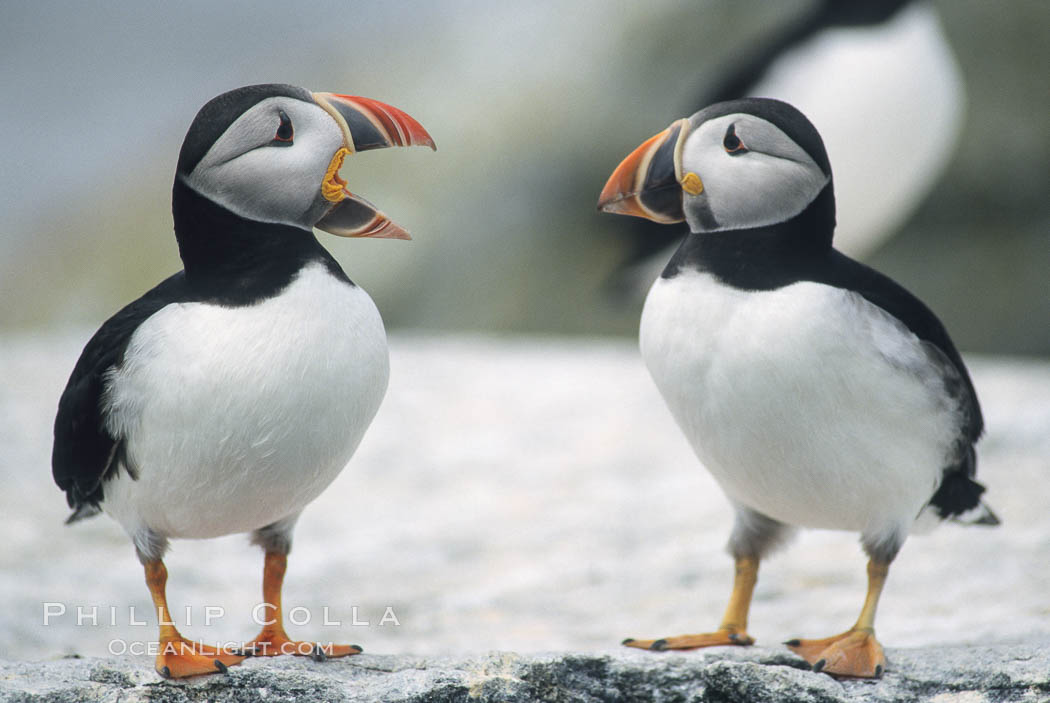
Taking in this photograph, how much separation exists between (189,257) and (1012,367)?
4371 millimetres

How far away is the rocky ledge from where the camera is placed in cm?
228

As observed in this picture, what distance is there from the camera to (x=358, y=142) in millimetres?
2373

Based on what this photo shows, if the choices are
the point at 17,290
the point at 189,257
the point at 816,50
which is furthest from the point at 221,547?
the point at 17,290

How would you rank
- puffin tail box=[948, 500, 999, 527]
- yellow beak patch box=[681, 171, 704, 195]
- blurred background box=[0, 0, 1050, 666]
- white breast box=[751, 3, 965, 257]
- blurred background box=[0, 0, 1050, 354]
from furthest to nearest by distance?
blurred background box=[0, 0, 1050, 354]
white breast box=[751, 3, 965, 257]
blurred background box=[0, 0, 1050, 666]
puffin tail box=[948, 500, 999, 527]
yellow beak patch box=[681, 171, 704, 195]

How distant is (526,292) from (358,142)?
6.02 m

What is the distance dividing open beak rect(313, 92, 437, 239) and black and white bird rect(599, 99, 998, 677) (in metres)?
0.48

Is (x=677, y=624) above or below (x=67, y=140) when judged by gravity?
below

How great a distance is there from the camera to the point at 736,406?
2496mm

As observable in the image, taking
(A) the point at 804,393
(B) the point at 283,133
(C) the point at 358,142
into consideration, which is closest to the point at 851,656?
(A) the point at 804,393

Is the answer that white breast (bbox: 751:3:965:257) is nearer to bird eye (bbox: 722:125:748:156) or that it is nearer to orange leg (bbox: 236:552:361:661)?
bird eye (bbox: 722:125:748:156)

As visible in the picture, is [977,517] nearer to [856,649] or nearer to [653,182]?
[856,649]

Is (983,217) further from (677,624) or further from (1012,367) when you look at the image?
(677,624)

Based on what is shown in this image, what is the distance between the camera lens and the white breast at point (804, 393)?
246 centimetres

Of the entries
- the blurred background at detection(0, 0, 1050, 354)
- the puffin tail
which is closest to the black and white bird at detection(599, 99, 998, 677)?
the puffin tail
